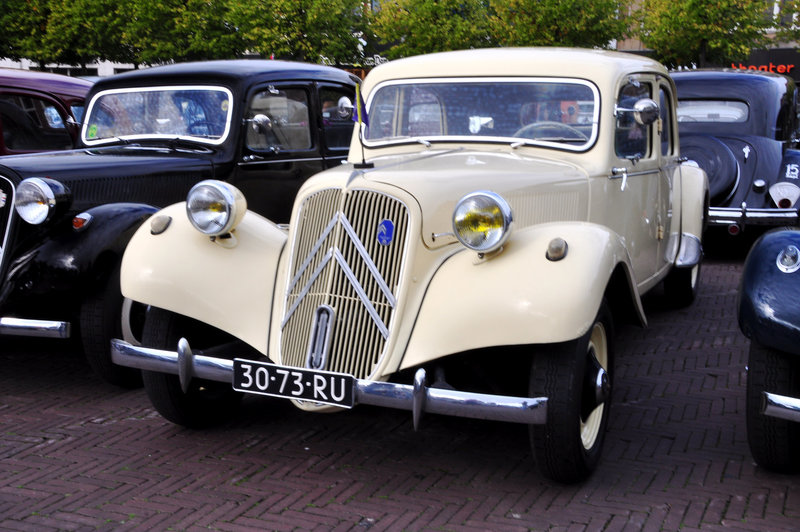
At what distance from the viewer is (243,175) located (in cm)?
632

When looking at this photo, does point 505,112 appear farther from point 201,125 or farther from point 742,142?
point 742,142

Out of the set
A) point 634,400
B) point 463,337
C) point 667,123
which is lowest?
point 634,400

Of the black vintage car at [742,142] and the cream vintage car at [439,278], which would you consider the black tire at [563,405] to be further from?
the black vintage car at [742,142]

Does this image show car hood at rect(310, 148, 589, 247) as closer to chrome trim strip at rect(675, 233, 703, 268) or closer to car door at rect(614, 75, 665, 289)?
car door at rect(614, 75, 665, 289)

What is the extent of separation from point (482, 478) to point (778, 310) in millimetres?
1388

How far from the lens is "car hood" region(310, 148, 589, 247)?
3904mm

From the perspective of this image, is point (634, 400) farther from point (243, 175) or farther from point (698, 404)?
point (243, 175)

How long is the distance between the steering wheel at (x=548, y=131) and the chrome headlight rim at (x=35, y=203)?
8.43 feet

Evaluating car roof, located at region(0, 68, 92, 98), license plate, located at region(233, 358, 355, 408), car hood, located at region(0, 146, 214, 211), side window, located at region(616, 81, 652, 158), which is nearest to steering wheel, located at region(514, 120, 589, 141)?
side window, located at region(616, 81, 652, 158)

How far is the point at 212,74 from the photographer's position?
6441 millimetres

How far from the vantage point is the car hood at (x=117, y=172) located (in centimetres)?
544

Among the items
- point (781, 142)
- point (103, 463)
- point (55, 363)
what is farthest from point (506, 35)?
point (103, 463)

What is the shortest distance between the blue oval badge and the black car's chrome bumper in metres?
5.64

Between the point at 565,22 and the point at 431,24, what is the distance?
3.73 metres
